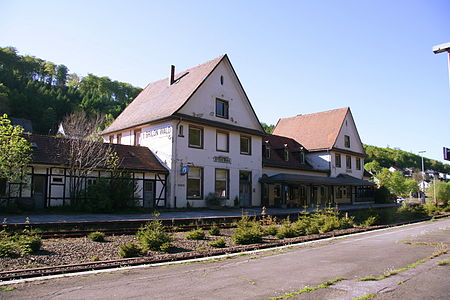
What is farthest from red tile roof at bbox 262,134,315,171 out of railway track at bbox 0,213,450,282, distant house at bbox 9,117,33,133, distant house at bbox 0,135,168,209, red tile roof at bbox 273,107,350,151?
distant house at bbox 9,117,33,133

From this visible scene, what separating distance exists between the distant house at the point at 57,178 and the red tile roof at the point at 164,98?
3.86 metres

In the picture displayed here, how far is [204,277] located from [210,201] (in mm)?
19867

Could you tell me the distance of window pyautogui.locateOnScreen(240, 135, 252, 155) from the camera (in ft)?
103

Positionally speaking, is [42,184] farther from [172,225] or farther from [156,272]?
[156,272]

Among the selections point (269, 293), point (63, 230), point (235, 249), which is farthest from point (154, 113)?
point (269, 293)

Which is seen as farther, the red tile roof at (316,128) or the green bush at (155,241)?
the red tile roof at (316,128)

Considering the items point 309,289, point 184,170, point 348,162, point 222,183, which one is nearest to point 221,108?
point 222,183

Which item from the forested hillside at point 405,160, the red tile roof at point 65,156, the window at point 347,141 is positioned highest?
the forested hillside at point 405,160

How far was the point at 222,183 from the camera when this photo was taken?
95.4ft

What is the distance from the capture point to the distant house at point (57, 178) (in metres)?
20.0

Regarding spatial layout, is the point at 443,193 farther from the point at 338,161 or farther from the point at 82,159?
the point at 82,159

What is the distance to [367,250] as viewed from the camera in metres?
11.6

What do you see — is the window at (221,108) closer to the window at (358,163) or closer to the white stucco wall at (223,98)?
the white stucco wall at (223,98)

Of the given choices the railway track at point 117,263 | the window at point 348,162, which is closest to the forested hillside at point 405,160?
the window at point 348,162
